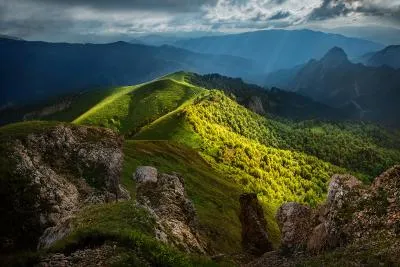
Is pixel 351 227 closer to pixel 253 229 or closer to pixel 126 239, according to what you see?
pixel 126 239

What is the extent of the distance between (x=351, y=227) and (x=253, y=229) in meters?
30.6

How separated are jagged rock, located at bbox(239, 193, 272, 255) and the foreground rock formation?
16461mm

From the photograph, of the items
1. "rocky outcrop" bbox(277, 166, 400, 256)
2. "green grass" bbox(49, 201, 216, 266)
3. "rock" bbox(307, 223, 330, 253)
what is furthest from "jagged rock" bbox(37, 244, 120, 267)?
"rock" bbox(307, 223, 330, 253)

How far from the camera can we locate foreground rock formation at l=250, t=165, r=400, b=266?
31.2 metres

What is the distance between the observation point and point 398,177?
1531 inches

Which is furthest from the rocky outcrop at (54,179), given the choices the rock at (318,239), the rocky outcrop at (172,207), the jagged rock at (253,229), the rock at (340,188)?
the rock at (340,188)

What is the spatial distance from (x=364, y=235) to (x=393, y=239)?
3.57 metres

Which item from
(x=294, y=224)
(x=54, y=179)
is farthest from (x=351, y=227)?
(x=54, y=179)

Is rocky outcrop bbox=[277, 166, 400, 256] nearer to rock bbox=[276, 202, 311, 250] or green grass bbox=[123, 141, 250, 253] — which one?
rock bbox=[276, 202, 311, 250]

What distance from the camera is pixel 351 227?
3662 centimetres

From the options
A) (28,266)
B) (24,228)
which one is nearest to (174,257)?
(28,266)

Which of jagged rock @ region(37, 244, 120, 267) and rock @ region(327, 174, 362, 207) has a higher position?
jagged rock @ region(37, 244, 120, 267)

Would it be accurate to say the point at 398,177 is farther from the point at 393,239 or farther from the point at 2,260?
the point at 2,260

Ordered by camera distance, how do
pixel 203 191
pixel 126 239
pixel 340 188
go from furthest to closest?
pixel 203 191 → pixel 340 188 → pixel 126 239
